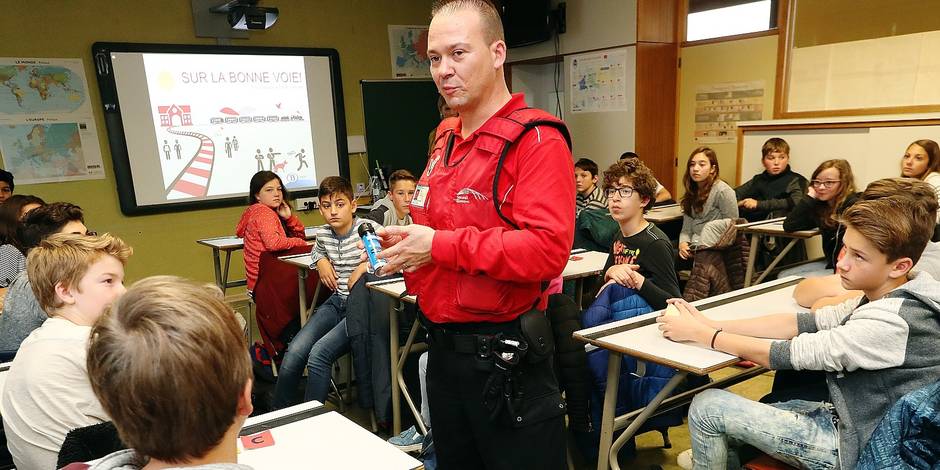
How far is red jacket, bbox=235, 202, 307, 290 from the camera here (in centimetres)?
352

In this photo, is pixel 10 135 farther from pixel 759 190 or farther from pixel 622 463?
pixel 759 190

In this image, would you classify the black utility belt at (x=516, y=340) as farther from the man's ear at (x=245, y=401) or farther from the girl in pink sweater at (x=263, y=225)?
the girl in pink sweater at (x=263, y=225)

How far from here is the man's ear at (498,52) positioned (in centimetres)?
126

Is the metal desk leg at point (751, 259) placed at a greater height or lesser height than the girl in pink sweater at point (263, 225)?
lesser

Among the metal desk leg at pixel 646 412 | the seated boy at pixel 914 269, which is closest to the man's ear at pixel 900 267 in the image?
the seated boy at pixel 914 269

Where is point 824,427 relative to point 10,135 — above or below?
below

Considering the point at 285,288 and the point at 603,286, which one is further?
the point at 285,288

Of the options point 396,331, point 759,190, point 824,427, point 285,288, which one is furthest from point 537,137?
point 759,190

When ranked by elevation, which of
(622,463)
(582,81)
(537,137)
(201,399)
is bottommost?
(622,463)

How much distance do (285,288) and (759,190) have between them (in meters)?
3.74

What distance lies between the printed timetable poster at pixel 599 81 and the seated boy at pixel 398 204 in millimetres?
2766

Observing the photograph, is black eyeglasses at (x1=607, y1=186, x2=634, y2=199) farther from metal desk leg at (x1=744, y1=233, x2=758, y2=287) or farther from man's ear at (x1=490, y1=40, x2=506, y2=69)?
metal desk leg at (x1=744, y1=233, x2=758, y2=287)

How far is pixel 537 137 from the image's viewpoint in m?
1.22

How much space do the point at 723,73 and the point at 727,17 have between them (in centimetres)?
49
